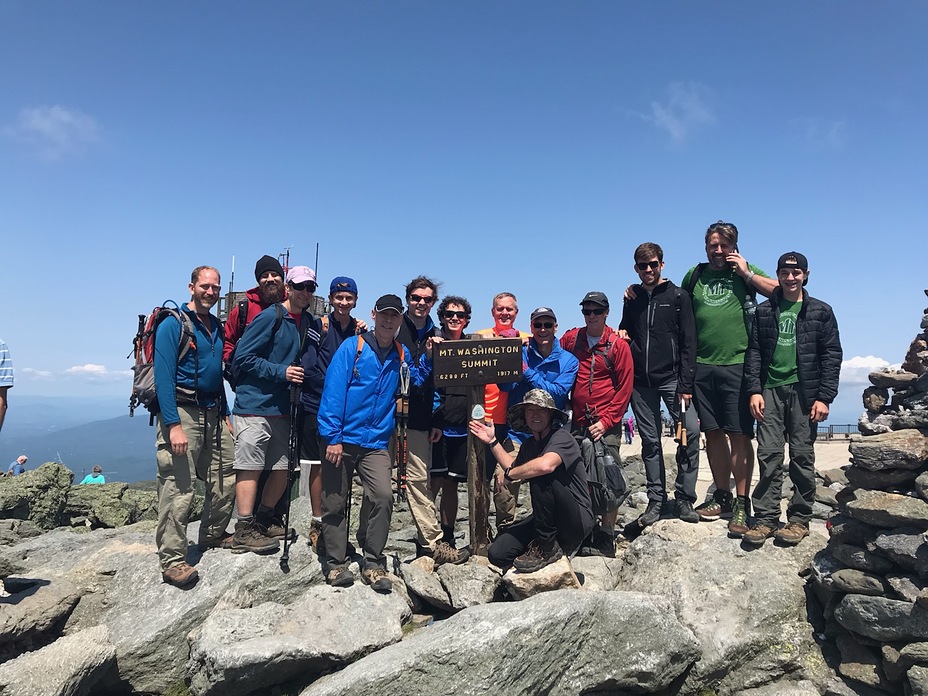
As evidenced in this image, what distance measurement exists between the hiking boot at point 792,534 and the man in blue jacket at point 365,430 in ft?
15.8

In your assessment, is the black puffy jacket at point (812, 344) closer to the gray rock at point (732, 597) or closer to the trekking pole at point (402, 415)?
the gray rock at point (732, 597)

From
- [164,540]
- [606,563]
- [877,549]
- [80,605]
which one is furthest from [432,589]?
[877,549]

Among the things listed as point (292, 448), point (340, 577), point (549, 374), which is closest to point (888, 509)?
point (549, 374)

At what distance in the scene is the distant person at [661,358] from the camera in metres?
7.31

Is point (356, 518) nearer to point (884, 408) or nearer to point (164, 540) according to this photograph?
point (164, 540)

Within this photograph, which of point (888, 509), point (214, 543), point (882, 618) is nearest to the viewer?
point (882, 618)

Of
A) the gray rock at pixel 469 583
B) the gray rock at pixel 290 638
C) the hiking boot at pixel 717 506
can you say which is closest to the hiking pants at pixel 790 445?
the hiking boot at pixel 717 506

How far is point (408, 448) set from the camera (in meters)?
7.16

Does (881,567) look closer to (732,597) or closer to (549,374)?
(732,597)

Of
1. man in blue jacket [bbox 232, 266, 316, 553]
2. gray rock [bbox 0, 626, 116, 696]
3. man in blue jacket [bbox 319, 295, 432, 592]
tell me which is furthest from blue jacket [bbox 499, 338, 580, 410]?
gray rock [bbox 0, 626, 116, 696]

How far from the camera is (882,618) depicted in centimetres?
569

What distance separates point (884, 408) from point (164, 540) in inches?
362

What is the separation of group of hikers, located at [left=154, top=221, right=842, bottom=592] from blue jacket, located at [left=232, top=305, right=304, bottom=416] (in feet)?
0.08

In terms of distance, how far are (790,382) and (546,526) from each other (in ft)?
11.4
